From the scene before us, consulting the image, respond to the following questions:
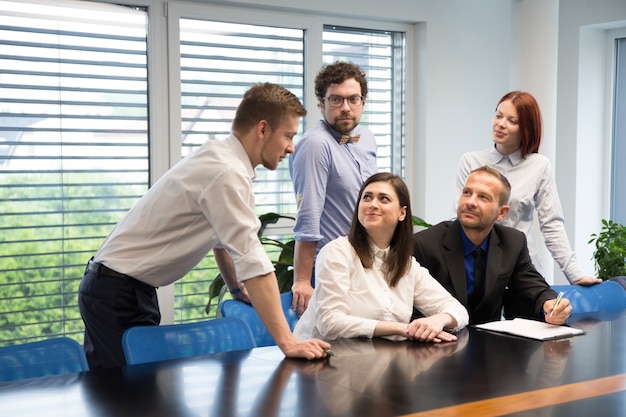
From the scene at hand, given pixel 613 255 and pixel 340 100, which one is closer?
pixel 340 100

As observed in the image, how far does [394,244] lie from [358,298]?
10.4 inches

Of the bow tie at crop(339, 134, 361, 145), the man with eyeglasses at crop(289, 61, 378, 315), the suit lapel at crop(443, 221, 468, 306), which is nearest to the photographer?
the suit lapel at crop(443, 221, 468, 306)

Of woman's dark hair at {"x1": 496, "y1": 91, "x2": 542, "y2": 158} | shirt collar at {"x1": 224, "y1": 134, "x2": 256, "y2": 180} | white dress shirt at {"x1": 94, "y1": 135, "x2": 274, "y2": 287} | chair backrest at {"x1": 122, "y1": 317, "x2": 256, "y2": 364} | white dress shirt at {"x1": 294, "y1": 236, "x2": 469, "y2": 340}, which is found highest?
woman's dark hair at {"x1": 496, "y1": 91, "x2": 542, "y2": 158}

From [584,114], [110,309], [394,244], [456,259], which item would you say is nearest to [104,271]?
[110,309]

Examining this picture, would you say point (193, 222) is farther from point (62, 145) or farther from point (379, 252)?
point (62, 145)

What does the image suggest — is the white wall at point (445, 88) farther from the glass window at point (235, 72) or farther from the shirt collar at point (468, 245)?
the shirt collar at point (468, 245)

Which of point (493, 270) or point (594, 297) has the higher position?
point (493, 270)

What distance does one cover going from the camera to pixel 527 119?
3.56m

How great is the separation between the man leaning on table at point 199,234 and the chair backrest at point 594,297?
1613 millimetres

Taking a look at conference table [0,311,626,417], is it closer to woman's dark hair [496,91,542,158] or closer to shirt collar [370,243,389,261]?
shirt collar [370,243,389,261]

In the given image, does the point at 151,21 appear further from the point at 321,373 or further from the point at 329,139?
the point at 321,373

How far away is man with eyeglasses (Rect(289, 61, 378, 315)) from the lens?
3.18m

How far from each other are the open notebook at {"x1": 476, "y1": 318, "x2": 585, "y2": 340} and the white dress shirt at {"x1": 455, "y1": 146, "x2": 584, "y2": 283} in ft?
2.57

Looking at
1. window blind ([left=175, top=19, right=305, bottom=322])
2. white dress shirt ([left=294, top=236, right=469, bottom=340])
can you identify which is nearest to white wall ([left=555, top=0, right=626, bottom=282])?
window blind ([left=175, top=19, right=305, bottom=322])
